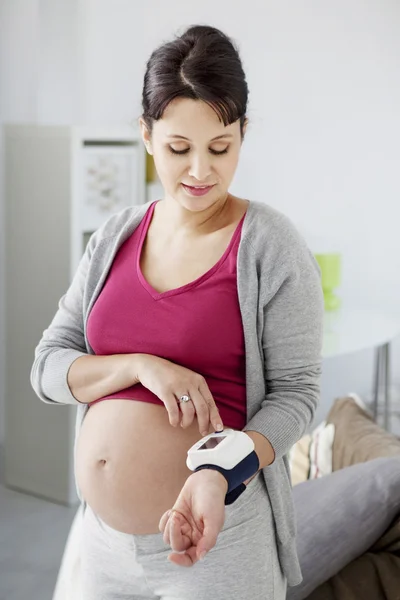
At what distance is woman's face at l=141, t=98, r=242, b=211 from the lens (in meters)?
1.18

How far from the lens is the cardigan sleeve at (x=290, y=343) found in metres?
1.17

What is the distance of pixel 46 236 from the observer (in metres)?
3.16

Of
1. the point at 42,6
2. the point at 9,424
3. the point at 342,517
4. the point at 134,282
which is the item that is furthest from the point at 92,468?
the point at 42,6

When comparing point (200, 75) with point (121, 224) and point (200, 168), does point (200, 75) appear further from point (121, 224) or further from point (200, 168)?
point (121, 224)

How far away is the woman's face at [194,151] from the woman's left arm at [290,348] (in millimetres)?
127

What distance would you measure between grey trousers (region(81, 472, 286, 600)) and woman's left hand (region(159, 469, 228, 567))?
0.17m

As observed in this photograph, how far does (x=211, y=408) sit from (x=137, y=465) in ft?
0.46

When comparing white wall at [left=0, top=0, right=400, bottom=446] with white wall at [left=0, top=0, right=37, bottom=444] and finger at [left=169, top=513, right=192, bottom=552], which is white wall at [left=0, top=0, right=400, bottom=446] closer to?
white wall at [left=0, top=0, right=37, bottom=444]

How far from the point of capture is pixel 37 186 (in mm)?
3156

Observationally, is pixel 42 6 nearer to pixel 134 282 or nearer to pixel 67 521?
pixel 67 521

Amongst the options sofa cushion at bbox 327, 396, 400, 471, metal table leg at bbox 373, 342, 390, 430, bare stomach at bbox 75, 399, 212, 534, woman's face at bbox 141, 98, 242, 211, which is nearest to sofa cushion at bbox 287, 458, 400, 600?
sofa cushion at bbox 327, 396, 400, 471

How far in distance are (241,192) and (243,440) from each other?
2.83m

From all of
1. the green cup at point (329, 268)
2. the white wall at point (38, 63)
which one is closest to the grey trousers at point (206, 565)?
the green cup at point (329, 268)

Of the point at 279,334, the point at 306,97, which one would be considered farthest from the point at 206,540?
the point at 306,97
